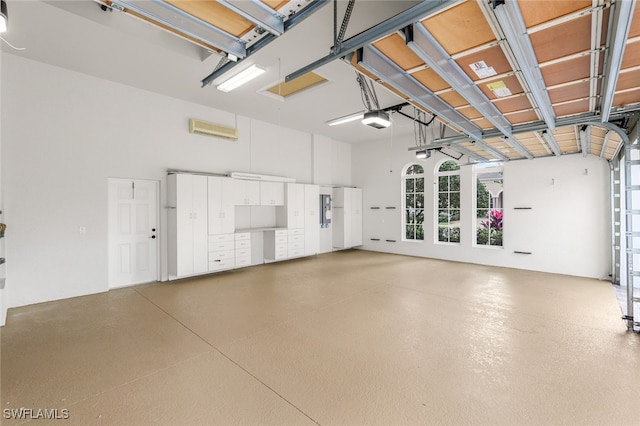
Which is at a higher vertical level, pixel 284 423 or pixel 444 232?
pixel 444 232

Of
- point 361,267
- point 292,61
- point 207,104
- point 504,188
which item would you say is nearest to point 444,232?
point 504,188

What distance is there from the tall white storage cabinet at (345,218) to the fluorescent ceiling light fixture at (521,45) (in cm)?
670

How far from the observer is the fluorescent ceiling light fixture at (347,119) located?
6941mm

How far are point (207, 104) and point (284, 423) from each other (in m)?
6.43

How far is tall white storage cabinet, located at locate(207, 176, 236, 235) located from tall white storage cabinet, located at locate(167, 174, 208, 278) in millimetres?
141

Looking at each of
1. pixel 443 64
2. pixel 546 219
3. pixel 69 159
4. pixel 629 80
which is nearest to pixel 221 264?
pixel 69 159

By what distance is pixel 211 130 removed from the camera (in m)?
6.70

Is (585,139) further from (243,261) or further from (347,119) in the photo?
(243,261)

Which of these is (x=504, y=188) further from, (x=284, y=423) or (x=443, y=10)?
(x=284, y=423)

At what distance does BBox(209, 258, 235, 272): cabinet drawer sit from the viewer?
6.47m

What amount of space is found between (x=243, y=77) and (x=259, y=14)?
8.69ft

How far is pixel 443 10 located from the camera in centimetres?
198

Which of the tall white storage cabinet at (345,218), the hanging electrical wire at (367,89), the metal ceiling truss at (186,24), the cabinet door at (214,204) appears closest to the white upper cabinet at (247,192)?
the cabinet door at (214,204)

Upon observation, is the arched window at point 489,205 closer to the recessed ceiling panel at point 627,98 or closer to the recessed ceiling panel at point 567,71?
the recessed ceiling panel at point 627,98
